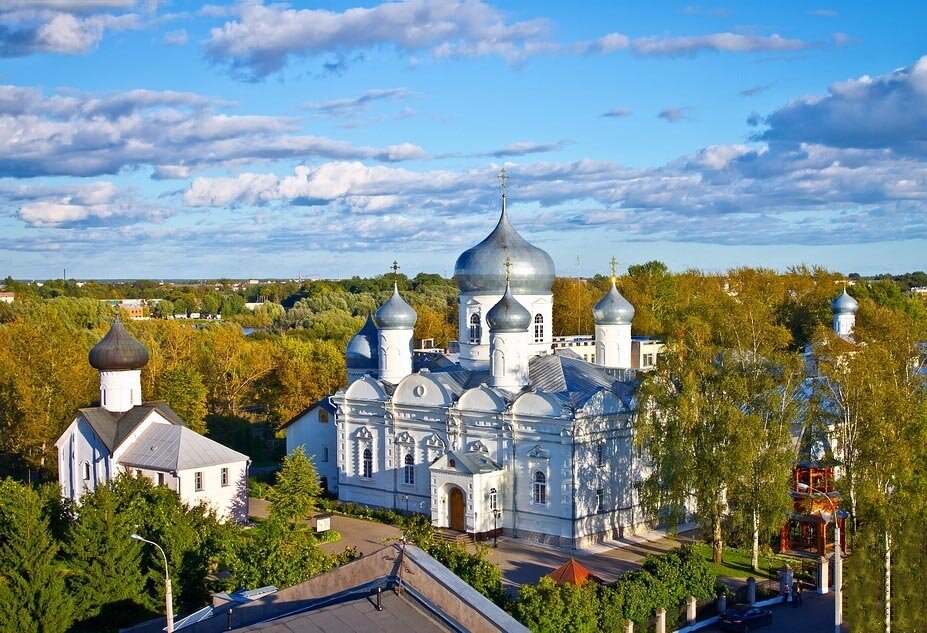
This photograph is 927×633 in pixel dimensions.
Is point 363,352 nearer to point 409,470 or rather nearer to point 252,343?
point 409,470

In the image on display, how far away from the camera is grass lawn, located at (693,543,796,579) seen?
82.1 ft

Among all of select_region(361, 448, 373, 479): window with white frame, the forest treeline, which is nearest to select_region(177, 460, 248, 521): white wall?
select_region(361, 448, 373, 479): window with white frame

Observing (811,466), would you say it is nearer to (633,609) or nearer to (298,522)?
(633,609)

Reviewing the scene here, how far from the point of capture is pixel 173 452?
2881 centimetres

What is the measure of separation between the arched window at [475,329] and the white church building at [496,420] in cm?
5

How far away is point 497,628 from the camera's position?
9328 mm

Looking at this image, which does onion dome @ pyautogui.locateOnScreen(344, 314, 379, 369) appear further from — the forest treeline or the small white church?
the small white church

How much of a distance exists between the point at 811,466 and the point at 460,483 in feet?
32.9

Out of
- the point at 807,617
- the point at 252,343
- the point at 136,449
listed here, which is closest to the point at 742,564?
the point at 807,617

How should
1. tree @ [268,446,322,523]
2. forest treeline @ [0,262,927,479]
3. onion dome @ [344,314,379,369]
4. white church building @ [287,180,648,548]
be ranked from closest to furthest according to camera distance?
white church building @ [287,180,648,548], tree @ [268,446,322,523], onion dome @ [344,314,379,369], forest treeline @ [0,262,927,479]

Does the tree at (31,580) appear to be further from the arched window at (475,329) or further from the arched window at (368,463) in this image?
the arched window at (475,329)

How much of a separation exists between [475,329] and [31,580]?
1556cm

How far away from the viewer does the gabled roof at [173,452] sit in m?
28.6

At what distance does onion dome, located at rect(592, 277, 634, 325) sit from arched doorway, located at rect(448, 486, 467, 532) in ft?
24.4
